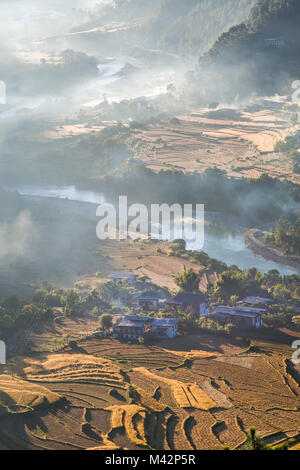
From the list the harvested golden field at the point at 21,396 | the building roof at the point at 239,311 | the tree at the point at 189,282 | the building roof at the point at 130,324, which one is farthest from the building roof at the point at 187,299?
the harvested golden field at the point at 21,396

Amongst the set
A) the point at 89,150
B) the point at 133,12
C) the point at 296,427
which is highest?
the point at 133,12

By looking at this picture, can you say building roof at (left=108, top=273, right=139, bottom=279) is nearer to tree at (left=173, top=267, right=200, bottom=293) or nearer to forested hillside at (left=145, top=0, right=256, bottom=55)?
tree at (left=173, top=267, right=200, bottom=293)

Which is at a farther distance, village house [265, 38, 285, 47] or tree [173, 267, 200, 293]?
village house [265, 38, 285, 47]

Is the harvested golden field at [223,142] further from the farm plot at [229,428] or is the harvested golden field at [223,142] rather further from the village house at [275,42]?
the farm plot at [229,428]

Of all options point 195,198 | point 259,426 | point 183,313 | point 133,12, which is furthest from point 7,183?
point 133,12

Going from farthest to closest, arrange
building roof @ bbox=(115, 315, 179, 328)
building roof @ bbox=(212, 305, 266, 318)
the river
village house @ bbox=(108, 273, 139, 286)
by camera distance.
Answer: the river → village house @ bbox=(108, 273, 139, 286) → building roof @ bbox=(212, 305, 266, 318) → building roof @ bbox=(115, 315, 179, 328)

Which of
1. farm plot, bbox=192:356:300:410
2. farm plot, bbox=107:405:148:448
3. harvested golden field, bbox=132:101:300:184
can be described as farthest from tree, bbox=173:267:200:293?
harvested golden field, bbox=132:101:300:184
